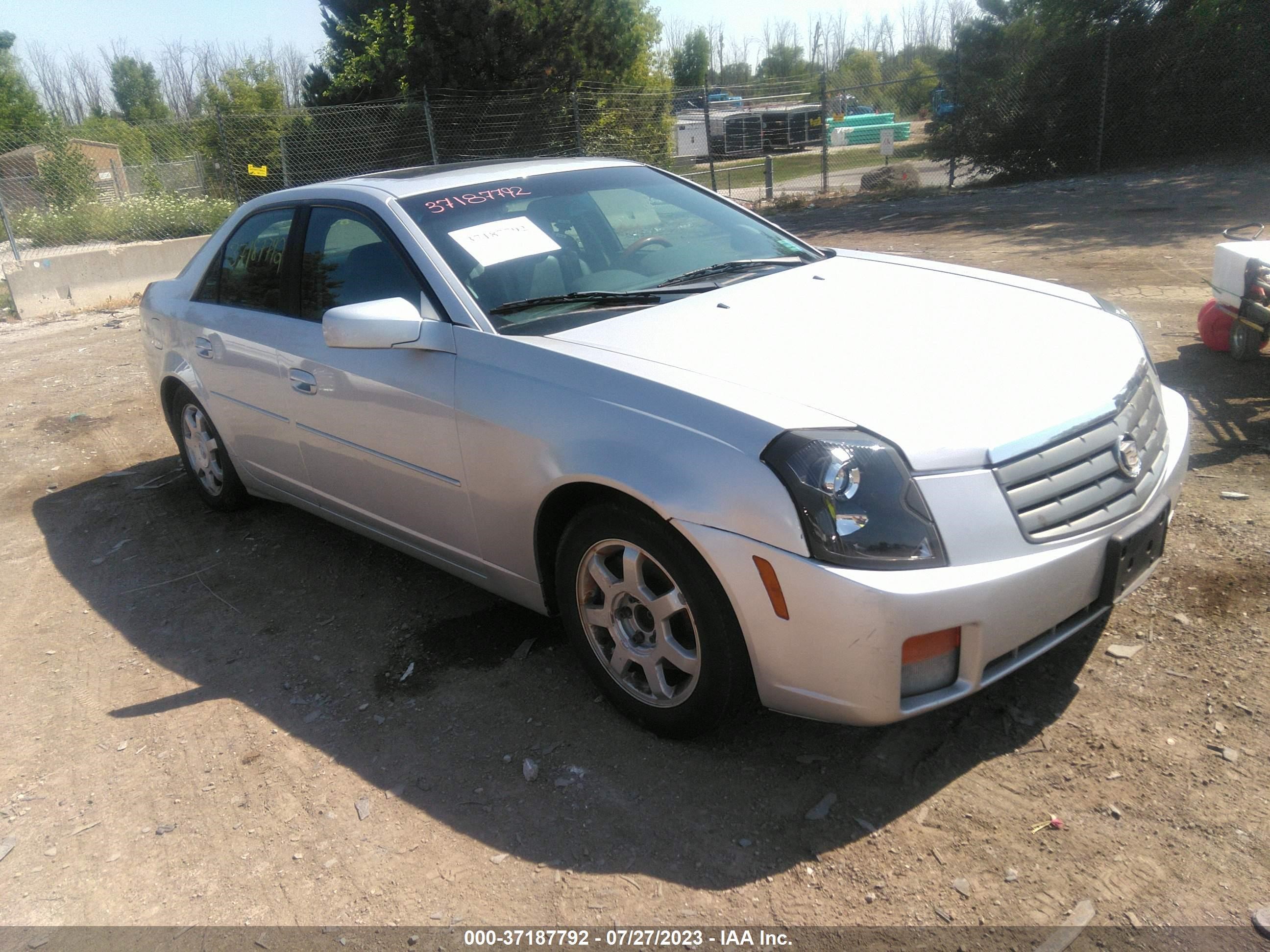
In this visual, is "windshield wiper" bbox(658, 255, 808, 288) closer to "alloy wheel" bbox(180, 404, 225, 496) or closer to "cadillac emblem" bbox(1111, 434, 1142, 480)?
"cadillac emblem" bbox(1111, 434, 1142, 480)

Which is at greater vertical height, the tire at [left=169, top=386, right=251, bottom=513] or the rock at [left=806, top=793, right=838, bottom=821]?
the tire at [left=169, top=386, right=251, bottom=513]

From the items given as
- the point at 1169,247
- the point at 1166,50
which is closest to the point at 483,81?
the point at 1166,50

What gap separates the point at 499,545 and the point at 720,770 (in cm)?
104

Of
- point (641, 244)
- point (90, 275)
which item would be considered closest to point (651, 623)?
point (641, 244)

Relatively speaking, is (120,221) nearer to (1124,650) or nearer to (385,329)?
(385,329)

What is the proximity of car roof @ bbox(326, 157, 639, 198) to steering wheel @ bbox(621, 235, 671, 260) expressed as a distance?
0.48 m

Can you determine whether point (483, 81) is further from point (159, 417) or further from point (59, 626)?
point (59, 626)

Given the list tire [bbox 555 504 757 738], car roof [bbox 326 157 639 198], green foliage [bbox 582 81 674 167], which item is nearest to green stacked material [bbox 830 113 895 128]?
green foliage [bbox 582 81 674 167]

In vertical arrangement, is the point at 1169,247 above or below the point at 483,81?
below

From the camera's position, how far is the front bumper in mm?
2379

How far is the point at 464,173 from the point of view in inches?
158

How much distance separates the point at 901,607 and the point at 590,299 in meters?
1.66

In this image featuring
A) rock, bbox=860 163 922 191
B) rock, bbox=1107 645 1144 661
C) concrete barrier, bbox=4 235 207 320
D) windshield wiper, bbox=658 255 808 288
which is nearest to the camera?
rock, bbox=1107 645 1144 661

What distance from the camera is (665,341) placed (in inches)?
120
